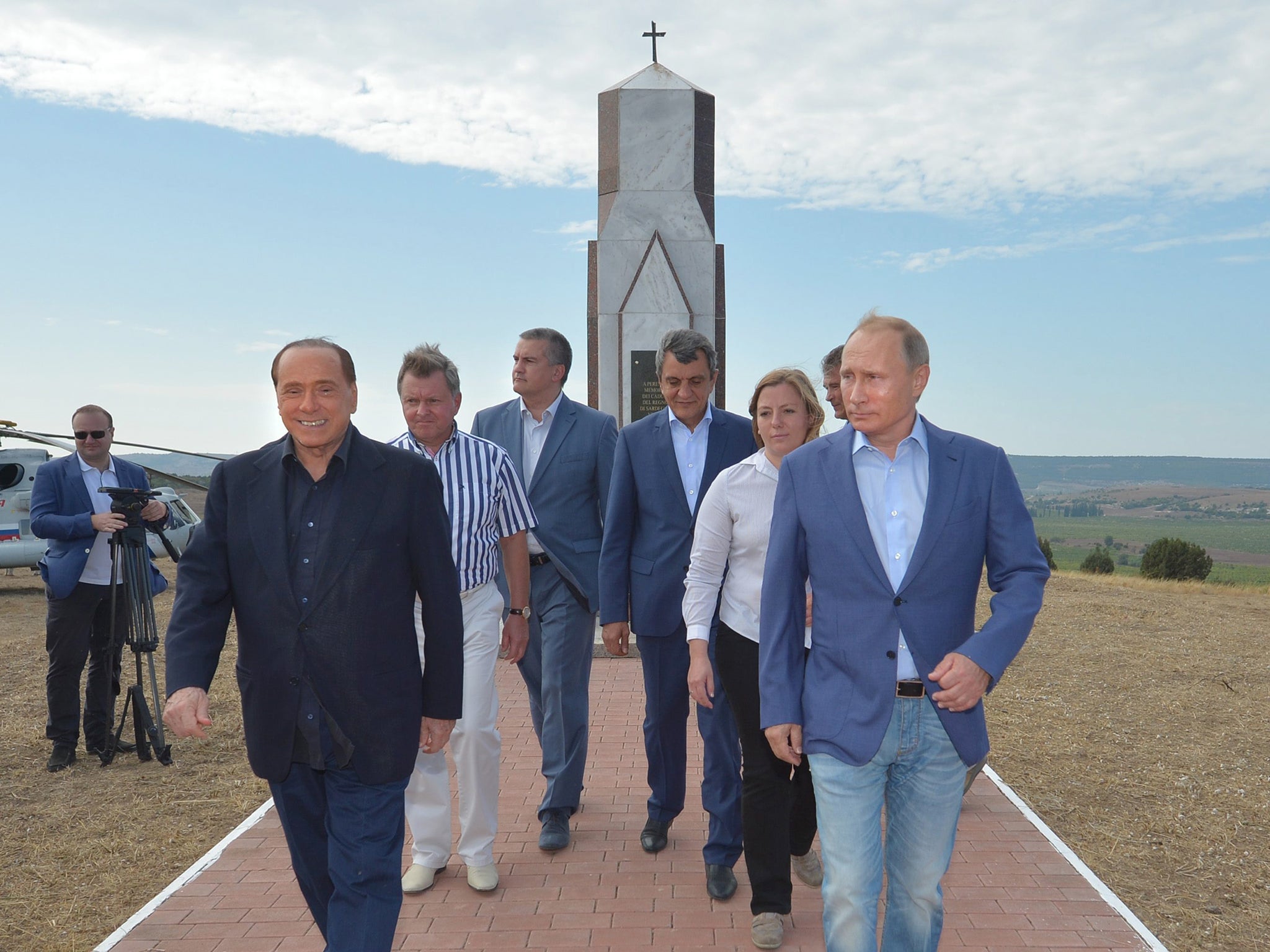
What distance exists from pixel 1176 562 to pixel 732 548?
936 inches

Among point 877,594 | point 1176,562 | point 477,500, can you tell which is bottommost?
point 1176,562

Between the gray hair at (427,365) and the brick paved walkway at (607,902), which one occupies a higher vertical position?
the gray hair at (427,365)

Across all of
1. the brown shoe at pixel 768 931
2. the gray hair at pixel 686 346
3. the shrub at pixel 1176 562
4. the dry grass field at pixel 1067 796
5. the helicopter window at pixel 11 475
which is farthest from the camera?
the shrub at pixel 1176 562

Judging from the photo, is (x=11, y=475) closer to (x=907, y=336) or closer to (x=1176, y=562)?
(x=907, y=336)

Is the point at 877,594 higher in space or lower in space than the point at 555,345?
lower

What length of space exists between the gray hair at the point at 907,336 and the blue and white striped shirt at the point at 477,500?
5.90 feet

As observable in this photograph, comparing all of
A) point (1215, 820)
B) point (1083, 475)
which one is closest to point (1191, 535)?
point (1083, 475)

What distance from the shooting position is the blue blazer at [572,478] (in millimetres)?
4922

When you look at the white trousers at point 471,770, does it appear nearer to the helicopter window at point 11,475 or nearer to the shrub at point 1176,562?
the helicopter window at point 11,475

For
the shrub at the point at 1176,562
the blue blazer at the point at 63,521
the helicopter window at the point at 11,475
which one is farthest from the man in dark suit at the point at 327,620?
the shrub at the point at 1176,562

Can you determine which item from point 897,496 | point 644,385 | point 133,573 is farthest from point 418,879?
point 644,385

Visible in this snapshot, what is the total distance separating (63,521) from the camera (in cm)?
611

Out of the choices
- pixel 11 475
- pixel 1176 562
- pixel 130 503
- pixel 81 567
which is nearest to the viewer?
pixel 130 503

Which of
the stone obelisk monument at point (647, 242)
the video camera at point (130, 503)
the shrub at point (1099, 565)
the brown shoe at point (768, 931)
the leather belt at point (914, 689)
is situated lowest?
the shrub at point (1099, 565)
